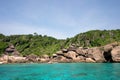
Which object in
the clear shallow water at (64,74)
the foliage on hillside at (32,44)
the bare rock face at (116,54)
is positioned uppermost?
the foliage on hillside at (32,44)

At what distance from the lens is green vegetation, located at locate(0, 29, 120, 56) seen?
120375 millimetres

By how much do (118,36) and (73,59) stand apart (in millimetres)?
39812

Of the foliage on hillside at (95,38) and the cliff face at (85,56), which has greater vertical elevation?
the foliage on hillside at (95,38)

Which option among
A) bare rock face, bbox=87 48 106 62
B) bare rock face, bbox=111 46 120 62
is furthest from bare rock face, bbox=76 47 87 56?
bare rock face, bbox=111 46 120 62

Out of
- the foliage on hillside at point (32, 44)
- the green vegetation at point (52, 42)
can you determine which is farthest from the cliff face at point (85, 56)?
the foliage on hillside at point (32, 44)

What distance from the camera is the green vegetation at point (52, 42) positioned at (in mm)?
120375

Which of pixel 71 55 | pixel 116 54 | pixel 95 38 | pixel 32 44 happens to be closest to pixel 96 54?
pixel 116 54

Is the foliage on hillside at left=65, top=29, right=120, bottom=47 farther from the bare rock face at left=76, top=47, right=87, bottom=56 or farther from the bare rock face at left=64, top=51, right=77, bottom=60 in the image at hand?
the bare rock face at left=64, top=51, right=77, bottom=60

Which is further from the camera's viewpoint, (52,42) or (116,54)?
(52,42)

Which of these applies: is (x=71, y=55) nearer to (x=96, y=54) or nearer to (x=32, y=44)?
(x=96, y=54)

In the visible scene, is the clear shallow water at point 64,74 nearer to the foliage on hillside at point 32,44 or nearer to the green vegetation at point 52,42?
the green vegetation at point 52,42

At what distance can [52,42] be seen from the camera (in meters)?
146

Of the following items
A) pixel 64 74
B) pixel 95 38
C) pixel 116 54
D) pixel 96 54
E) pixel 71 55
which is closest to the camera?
pixel 64 74

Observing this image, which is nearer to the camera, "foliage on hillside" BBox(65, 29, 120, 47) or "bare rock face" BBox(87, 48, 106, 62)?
"bare rock face" BBox(87, 48, 106, 62)
